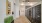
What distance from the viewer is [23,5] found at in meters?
10.2

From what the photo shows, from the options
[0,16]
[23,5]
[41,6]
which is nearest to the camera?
[0,16]

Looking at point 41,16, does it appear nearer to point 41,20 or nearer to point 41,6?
point 41,20

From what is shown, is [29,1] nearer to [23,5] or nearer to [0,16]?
[23,5]

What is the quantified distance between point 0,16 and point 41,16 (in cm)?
316

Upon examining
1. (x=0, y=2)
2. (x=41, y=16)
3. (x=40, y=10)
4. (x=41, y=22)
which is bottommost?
(x=41, y=22)

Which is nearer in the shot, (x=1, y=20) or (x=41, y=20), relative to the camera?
(x=1, y=20)

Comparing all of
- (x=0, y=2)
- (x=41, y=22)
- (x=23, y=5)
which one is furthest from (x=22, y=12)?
(x=0, y=2)

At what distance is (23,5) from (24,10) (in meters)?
0.77

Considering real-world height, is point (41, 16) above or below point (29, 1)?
below

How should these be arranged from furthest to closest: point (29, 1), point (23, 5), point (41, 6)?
point (23, 5) → point (29, 1) → point (41, 6)

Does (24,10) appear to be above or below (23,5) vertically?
below

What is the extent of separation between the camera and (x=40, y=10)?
3.67 meters

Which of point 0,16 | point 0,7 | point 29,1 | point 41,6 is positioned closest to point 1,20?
point 0,16

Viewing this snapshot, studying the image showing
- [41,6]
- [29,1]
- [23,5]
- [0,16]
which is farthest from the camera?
[23,5]
